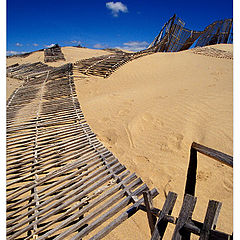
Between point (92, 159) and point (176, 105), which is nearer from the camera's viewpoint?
point (92, 159)

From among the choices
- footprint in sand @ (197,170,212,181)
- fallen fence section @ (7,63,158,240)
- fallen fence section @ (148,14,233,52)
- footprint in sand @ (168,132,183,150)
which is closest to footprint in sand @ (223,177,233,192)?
footprint in sand @ (197,170,212,181)

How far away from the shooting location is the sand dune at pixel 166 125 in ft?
8.52

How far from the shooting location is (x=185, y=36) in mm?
13891

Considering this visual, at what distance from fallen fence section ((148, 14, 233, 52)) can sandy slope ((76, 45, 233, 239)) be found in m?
6.24

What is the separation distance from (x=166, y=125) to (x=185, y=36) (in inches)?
511

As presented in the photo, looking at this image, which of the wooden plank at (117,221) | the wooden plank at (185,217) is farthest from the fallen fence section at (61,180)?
the wooden plank at (185,217)

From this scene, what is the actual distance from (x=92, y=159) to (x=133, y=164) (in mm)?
835

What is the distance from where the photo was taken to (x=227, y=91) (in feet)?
16.8

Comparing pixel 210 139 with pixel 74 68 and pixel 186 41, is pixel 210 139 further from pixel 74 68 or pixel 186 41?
pixel 186 41

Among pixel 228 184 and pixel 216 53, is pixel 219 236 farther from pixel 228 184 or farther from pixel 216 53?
pixel 216 53

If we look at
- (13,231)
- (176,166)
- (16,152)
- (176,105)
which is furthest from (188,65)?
(13,231)

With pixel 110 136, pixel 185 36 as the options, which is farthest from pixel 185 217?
pixel 185 36

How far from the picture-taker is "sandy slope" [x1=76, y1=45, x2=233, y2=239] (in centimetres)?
264

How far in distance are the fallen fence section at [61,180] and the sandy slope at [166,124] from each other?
0.50m
